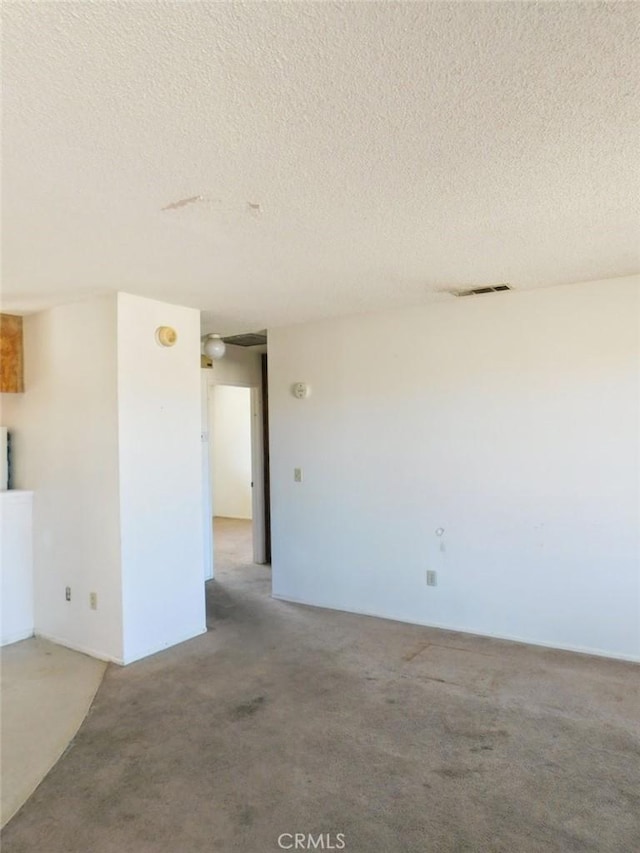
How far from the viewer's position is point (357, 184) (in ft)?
6.52

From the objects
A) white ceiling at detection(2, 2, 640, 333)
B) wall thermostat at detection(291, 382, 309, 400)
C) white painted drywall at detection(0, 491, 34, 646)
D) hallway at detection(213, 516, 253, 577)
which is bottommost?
hallway at detection(213, 516, 253, 577)

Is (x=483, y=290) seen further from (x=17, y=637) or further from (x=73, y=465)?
(x=17, y=637)

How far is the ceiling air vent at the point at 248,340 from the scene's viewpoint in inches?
206

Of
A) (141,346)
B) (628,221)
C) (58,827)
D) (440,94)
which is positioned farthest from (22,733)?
(628,221)

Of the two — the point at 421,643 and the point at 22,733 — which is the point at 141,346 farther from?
the point at 421,643

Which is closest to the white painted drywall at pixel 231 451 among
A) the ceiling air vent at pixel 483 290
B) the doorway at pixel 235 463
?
the doorway at pixel 235 463

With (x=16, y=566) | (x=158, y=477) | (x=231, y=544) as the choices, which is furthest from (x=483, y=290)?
(x=231, y=544)

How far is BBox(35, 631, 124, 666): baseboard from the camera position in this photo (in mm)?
3496

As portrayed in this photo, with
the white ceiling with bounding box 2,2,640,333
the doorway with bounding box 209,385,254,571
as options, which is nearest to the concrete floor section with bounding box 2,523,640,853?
the white ceiling with bounding box 2,2,640,333

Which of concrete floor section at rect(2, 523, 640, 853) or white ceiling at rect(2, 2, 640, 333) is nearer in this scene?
white ceiling at rect(2, 2, 640, 333)

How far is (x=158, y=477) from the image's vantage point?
12.1 feet

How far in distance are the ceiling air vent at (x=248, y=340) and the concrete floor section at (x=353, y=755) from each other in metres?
2.82

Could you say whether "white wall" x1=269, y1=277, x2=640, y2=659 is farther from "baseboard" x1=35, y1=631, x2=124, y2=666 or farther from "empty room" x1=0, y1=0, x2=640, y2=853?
"baseboard" x1=35, y1=631, x2=124, y2=666

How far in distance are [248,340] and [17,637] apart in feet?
10.7
